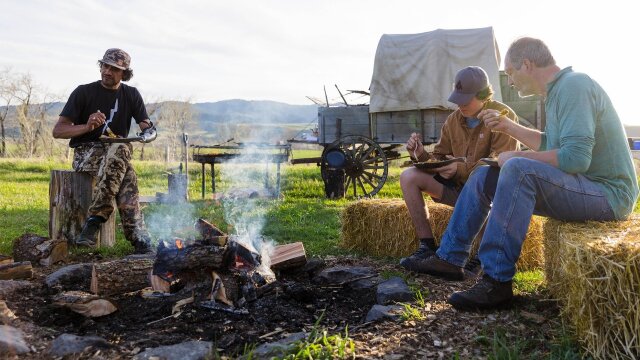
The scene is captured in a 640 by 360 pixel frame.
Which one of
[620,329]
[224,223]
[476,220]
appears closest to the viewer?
[620,329]

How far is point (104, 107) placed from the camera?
191 inches

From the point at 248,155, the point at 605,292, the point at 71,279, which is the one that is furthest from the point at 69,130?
the point at 248,155

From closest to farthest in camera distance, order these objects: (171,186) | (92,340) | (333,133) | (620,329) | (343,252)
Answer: (620,329)
(92,340)
(343,252)
(171,186)
(333,133)

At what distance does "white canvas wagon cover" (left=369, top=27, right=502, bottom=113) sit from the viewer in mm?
9109

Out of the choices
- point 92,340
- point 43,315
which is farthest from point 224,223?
point 92,340

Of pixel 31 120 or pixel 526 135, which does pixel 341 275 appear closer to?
pixel 526 135

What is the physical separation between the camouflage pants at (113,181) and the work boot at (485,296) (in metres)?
2.91

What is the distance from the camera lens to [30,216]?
6727 mm

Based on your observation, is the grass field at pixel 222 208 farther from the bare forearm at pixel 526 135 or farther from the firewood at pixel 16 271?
the bare forearm at pixel 526 135

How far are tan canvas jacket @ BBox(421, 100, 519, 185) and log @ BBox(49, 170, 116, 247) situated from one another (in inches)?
117

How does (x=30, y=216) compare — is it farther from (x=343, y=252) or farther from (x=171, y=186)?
(x=343, y=252)

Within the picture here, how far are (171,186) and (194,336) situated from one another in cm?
676

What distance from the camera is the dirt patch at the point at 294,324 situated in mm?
2383

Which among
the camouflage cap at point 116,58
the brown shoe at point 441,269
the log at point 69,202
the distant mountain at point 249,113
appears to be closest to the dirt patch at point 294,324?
the brown shoe at point 441,269
